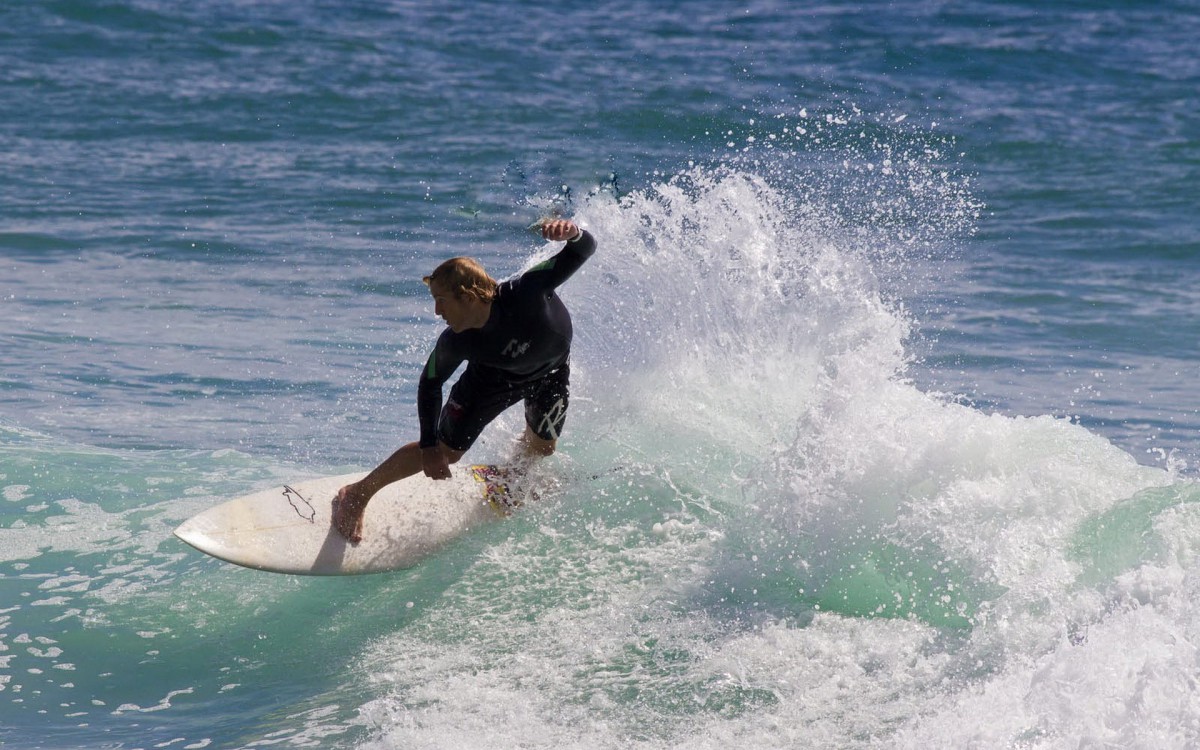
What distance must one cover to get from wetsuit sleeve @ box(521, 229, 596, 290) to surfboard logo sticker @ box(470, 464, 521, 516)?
1.23 metres

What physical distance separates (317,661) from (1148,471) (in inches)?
146

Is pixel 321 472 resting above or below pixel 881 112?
below

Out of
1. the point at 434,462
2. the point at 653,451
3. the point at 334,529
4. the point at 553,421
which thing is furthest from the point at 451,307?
the point at 653,451

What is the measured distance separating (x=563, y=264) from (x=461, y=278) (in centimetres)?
46

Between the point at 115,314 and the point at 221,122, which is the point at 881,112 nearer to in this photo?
the point at 221,122

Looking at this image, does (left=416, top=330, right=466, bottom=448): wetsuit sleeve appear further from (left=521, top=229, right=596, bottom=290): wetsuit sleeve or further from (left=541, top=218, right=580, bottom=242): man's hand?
(left=541, top=218, right=580, bottom=242): man's hand

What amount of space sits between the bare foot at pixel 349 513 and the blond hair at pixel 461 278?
1.22 m

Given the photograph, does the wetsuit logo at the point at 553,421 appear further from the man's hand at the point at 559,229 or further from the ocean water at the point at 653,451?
the man's hand at the point at 559,229

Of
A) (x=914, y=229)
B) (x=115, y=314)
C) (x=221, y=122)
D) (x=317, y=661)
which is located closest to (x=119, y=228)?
(x=115, y=314)

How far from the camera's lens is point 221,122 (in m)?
17.8

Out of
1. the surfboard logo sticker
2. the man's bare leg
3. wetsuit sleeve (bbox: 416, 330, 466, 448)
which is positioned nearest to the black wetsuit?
wetsuit sleeve (bbox: 416, 330, 466, 448)

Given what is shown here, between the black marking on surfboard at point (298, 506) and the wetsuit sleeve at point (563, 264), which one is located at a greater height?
the wetsuit sleeve at point (563, 264)

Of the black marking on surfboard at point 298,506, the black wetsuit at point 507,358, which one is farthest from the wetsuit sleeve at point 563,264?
the black marking on surfboard at point 298,506

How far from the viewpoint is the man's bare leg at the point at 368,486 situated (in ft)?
18.4
